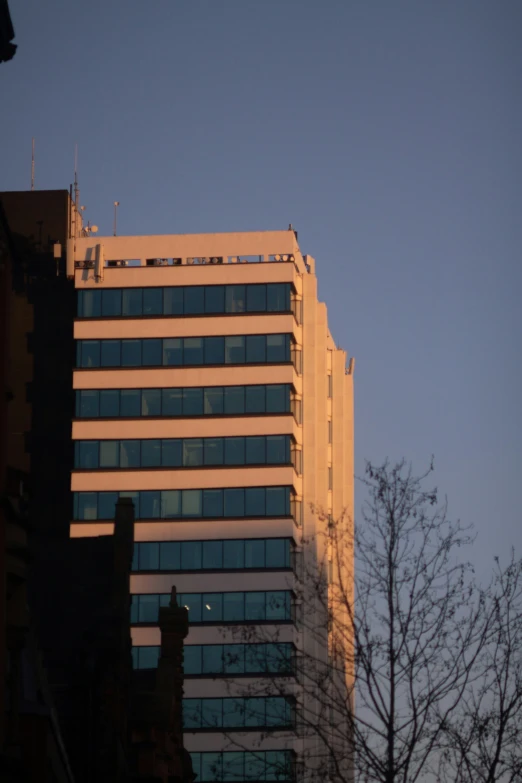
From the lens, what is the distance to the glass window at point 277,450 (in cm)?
10456

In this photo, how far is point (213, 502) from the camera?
343 ft

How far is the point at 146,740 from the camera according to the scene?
1714 inches

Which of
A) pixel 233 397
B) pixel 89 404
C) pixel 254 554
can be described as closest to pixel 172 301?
pixel 233 397

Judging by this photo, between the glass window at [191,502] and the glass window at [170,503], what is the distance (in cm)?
30

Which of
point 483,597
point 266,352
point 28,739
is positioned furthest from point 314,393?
point 28,739

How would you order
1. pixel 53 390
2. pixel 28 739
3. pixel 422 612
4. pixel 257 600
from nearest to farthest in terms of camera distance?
pixel 28 739, pixel 422 612, pixel 257 600, pixel 53 390

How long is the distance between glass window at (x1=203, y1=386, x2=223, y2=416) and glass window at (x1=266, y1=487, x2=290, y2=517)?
6326 mm

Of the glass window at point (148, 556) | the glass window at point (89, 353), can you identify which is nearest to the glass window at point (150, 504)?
the glass window at point (148, 556)

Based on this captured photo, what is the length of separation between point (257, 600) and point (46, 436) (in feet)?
61.3

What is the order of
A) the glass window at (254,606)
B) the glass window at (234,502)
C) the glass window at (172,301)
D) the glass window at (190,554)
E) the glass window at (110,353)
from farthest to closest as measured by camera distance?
the glass window at (172,301) → the glass window at (110,353) → the glass window at (234,502) → the glass window at (190,554) → the glass window at (254,606)

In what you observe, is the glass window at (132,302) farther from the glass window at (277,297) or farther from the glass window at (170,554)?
the glass window at (170,554)

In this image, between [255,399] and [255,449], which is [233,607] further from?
[255,399]

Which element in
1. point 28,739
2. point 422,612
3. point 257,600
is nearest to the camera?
point 28,739

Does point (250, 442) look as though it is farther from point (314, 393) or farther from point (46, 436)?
point (46, 436)
